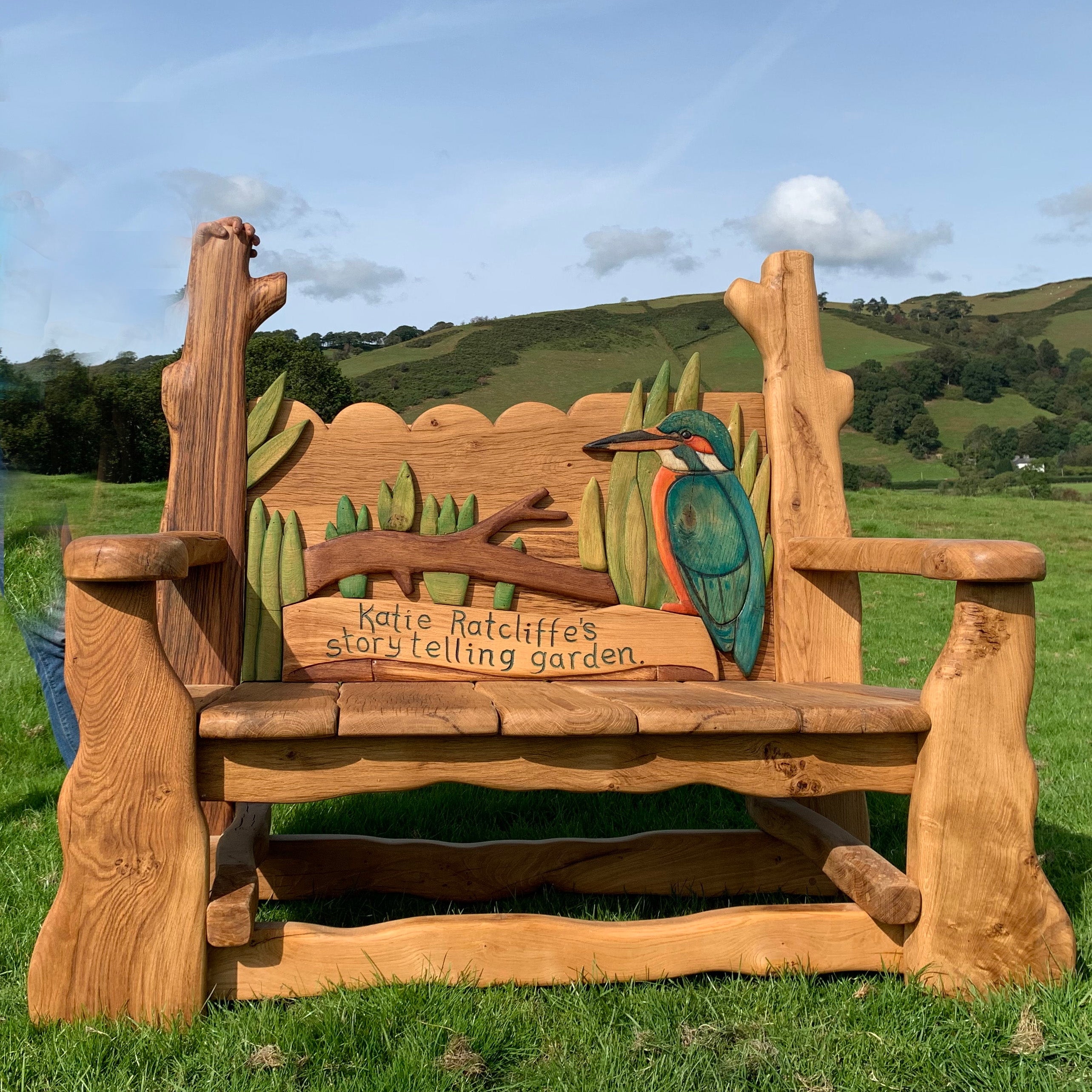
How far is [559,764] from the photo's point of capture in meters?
1.89

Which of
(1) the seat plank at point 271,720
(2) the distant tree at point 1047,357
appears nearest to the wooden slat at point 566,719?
(1) the seat plank at point 271,720

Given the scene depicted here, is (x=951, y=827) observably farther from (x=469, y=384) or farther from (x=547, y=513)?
(x=469, y=384)

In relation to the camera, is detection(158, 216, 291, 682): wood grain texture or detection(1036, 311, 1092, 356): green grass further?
detection(1036, 311, 1092, 356): green grass

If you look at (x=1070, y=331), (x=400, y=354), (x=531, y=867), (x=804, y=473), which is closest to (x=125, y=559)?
(x=531, y=867)

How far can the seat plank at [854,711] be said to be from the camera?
1.89 m

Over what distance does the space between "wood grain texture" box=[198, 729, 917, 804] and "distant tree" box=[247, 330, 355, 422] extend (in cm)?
756

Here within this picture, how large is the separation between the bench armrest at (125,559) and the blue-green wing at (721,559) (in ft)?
4.40

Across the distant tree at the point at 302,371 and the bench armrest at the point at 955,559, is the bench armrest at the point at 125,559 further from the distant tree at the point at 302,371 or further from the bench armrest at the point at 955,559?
the distant tree at the point at 302,371

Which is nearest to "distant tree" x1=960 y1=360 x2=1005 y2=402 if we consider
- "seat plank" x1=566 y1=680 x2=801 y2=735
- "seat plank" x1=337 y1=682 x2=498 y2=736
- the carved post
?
the carved post

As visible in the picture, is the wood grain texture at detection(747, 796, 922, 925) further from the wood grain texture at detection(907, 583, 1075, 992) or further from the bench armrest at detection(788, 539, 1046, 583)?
the bench armrest at detection(788, 539, 1046, 583)

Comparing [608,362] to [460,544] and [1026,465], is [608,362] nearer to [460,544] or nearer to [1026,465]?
[1026,465]

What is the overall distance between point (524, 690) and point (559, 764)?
250mm

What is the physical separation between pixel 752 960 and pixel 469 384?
46.5 ft

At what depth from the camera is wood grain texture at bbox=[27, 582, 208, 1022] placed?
1759mm
